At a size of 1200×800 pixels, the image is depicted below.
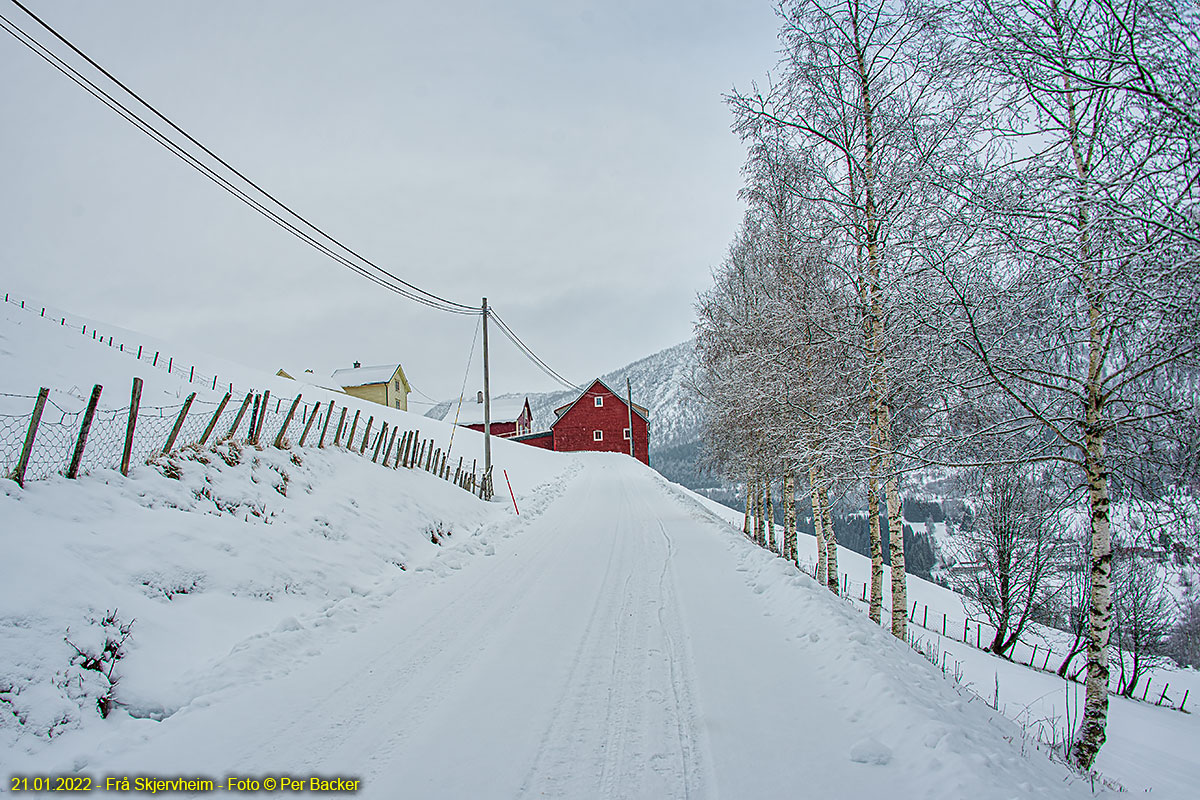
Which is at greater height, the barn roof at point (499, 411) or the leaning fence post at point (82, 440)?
the barn roof at point (499, 411)

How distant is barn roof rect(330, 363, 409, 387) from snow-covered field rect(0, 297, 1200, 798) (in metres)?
49.3

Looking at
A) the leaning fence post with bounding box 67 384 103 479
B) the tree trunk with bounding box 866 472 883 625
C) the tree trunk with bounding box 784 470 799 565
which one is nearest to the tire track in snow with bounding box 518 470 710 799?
the tree trunk with bounding box 866 472 883 625

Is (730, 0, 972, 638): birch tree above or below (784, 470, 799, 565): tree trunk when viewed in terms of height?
above

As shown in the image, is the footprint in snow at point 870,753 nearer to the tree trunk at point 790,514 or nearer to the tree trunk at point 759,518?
the tree trunk at point 790,514

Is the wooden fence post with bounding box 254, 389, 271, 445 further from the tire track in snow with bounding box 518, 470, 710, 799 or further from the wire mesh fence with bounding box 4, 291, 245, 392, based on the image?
the wire mesh fence with bounding box 4, 291, 245, 392

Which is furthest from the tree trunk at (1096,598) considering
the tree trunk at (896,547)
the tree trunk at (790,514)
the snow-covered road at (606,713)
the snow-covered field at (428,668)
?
the tree trunk at (790,514)

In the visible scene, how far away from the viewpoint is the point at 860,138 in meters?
8.69

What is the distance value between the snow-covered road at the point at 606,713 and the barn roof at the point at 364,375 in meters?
52.7

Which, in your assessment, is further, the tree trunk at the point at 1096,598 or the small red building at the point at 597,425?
the small red building at the point at 597,425

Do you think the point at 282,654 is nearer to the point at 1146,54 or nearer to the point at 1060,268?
the point at 1060,268

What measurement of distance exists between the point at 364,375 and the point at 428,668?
56.7 meters

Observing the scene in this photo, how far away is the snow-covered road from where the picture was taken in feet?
11.0

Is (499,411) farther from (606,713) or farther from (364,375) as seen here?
(606,713)

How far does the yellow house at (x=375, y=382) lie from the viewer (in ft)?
180
